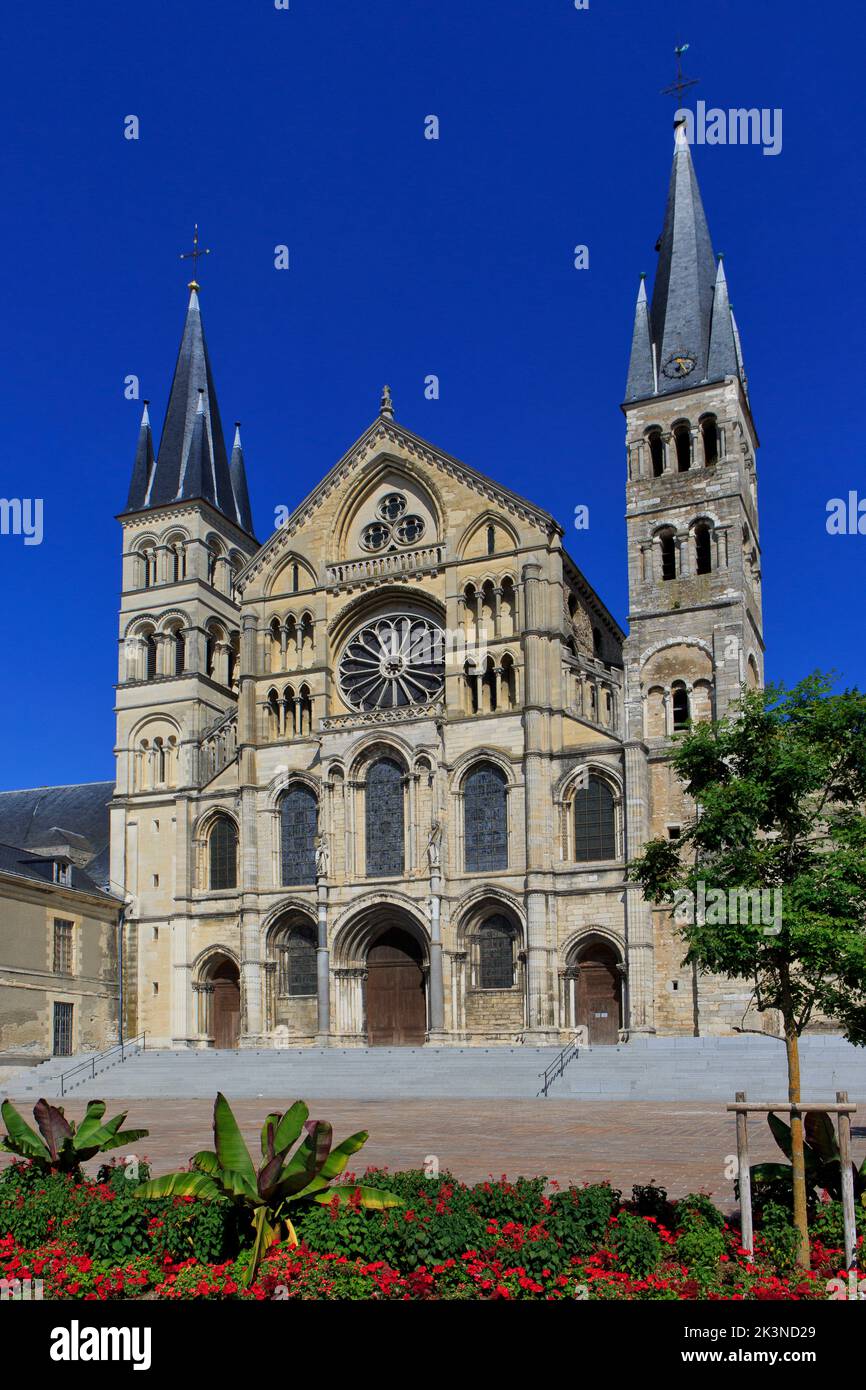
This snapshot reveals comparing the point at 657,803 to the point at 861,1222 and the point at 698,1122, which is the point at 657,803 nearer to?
the point at 698,1122

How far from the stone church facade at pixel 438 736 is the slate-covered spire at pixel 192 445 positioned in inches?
61.0

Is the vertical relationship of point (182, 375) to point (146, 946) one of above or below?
above

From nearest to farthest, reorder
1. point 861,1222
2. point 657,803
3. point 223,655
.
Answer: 1. point 861,1222
2. point 657,803
3. point 223,655

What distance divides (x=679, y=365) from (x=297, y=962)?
24.9 m

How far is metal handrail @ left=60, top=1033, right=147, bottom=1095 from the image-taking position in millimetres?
38219

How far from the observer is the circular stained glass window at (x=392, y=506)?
47906 mm

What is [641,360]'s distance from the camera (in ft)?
153

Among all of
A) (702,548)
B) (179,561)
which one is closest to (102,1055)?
(179,561)

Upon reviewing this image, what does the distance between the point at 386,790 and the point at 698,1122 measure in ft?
73.5

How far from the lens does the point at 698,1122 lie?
79.3 feet

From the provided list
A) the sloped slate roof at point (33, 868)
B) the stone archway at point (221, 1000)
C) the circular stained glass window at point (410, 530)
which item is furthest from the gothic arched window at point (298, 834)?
the circular stained glass window at point (410, 530)

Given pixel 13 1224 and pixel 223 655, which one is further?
pixel 223 655

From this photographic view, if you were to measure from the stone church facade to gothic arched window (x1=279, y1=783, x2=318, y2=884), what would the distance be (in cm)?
9
